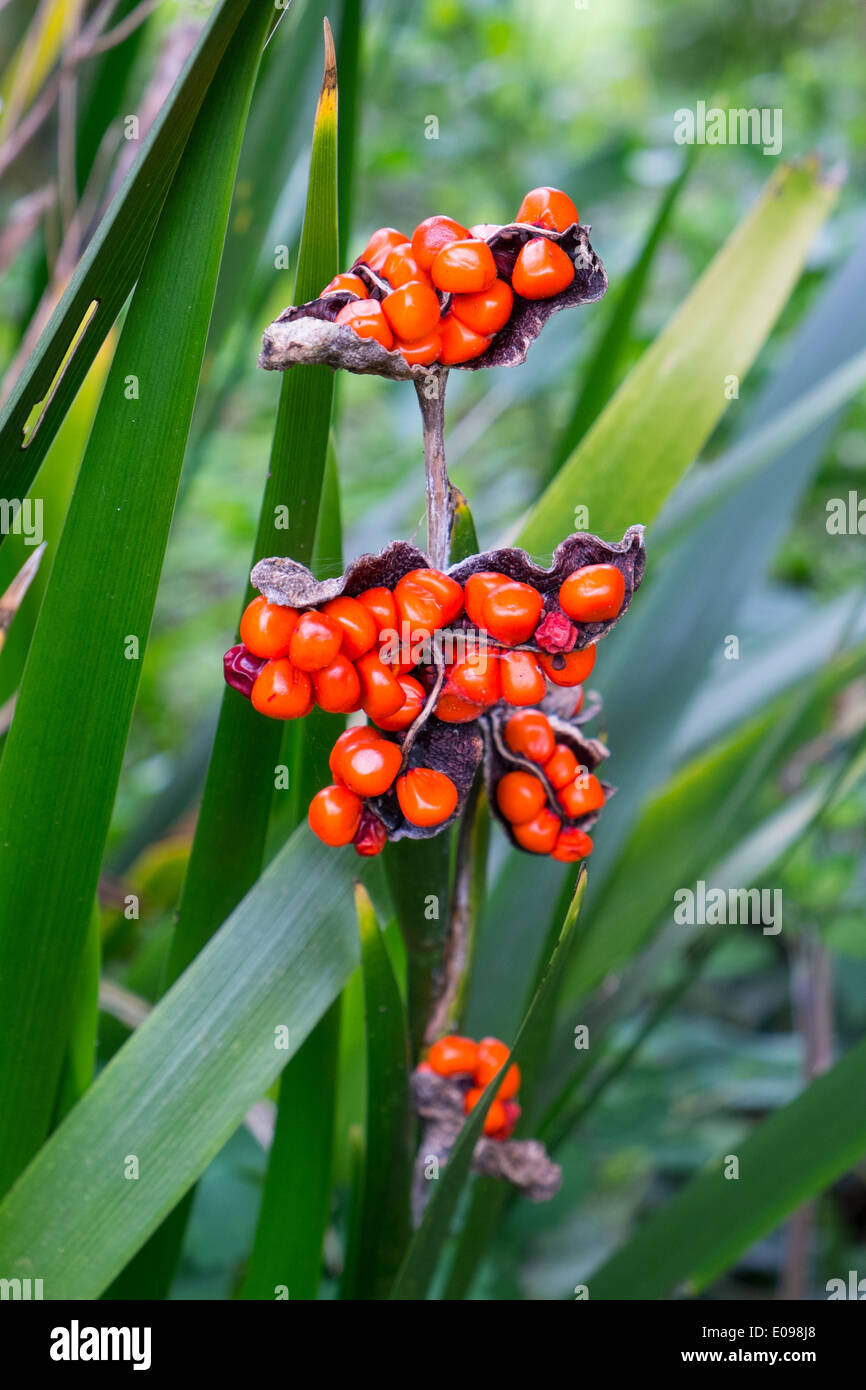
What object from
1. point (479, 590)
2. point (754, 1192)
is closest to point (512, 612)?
point (479, 590)

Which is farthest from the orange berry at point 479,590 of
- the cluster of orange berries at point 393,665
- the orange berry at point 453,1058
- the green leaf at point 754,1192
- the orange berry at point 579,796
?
the green leaf at point 754,1192

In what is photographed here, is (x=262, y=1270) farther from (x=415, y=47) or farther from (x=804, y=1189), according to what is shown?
(x=415, y=47)

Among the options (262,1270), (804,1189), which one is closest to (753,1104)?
(804,1189)

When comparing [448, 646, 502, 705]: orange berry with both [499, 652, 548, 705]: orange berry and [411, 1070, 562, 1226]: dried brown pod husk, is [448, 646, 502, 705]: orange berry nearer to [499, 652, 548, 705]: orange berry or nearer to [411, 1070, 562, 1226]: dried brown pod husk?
[499, 652, 548, 705]: orange berry

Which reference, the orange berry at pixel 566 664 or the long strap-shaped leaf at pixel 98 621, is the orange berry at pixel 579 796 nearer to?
the orange berry at pixel 566 664

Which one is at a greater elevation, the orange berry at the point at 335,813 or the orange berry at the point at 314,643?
the orange berry at the point at 314,643

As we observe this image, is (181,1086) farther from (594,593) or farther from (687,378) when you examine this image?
(687,378)
